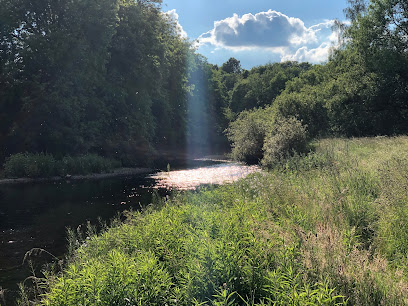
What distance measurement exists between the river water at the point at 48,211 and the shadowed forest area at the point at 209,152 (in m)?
1.11

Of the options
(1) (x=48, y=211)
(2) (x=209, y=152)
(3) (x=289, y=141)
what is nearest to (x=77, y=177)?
(1) (x=48, y=211)

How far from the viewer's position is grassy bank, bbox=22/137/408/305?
3.60 metres

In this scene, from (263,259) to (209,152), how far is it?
53651 millimetres

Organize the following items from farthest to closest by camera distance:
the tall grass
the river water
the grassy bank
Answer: the tall grass
the river water
the grassy bank

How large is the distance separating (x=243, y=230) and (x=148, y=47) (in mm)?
36019

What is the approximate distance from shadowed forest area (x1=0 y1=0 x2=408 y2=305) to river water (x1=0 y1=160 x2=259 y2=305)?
111 centimetres

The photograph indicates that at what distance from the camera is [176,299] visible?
12.6ft

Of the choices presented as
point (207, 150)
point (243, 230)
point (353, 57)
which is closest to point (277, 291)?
point (243, 230)

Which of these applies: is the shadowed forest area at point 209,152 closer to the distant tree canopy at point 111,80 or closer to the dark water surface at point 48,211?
the distant tree canopy at point 111,80

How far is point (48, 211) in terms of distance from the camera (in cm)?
1410

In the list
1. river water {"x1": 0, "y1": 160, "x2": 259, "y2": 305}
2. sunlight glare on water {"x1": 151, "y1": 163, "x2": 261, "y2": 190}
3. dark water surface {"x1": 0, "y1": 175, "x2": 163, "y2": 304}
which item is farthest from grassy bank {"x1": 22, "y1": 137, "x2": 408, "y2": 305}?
sunlight glare on water {"x1": 151, "y1": 163, "x2": 261, "y2": 190}

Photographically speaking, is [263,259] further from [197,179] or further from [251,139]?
[251,139]

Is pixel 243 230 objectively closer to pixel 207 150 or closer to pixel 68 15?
pixel 68 15

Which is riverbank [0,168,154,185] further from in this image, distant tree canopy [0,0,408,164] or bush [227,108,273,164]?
bush [227,108,273,164]
